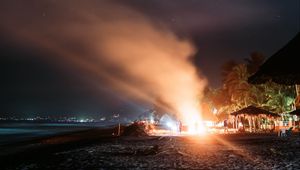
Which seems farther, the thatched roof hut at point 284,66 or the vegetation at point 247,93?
the vegetation at point 247,93

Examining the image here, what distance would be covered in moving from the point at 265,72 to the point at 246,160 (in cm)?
958

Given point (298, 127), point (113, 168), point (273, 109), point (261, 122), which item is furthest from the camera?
point (261, 122)

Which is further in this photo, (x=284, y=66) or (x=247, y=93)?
(x=247, y=93)

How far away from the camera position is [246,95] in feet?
198

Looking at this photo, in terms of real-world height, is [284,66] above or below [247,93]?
below

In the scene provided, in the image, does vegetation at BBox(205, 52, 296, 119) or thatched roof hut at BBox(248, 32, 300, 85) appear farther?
vegetation at BBox(205, 52, 296, 119)

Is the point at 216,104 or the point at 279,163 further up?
the point at 216,104

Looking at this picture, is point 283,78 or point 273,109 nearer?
point 283,78

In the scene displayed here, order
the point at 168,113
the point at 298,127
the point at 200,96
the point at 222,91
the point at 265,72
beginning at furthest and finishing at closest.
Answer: the point at 168,113 → the point at 200,96 → the point at 222,91 → the point at 298,127 → the point at 265,72

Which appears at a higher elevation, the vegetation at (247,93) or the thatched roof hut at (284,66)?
the vegetation at (247,93)

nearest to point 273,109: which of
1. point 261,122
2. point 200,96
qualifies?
point 261,122

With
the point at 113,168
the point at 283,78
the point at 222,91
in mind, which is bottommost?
the point at 113,168

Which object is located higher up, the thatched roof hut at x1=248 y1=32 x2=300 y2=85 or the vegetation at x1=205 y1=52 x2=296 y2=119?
the vegetation at x1=205 y1=52 x2=296 y2=119

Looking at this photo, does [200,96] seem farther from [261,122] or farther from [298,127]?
[298,127]
